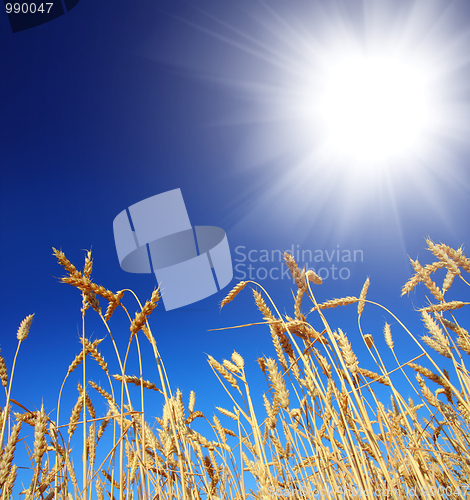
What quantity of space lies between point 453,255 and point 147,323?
290 cm

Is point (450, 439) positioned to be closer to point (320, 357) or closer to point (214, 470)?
point (320, 357)

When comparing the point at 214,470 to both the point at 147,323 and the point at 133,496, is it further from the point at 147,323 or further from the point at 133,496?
the point at 147,323

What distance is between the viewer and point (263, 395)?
12.1 ft

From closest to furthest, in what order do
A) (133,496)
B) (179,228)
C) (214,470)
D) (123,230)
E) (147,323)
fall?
(147,323) < (133,496) < (214,470) < (123,230) < (179,228)

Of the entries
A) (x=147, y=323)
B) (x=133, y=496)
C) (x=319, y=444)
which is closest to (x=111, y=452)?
(x=133, y=496)

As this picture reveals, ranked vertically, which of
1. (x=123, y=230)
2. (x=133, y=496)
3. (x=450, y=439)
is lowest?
(x=450, y=439)

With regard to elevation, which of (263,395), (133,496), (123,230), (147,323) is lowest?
(133,496)

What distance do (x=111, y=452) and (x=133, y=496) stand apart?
0.44 meters

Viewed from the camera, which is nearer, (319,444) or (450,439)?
(319,444)

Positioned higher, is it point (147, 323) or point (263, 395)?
point (147, 323)

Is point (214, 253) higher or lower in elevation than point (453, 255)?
higher

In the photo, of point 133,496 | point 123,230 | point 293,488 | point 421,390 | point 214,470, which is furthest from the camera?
point 123,230

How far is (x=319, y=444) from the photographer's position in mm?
2100

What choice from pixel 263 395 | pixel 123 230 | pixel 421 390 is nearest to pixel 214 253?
pixel 123 230
